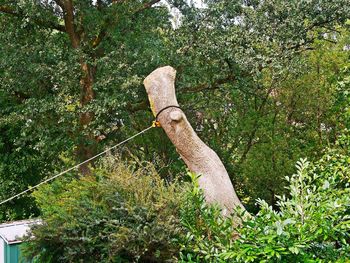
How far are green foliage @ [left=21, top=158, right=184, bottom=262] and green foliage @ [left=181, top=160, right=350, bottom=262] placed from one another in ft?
4.25

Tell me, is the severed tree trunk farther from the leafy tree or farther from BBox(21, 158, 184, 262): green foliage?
the leafy tree

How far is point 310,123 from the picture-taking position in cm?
1148

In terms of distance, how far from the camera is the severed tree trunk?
5.27m

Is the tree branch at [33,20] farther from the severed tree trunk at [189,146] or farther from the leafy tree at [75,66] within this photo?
the severed tree trunk at [189,146]

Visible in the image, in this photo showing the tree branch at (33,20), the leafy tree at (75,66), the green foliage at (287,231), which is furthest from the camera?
the tree branch at (33,20)

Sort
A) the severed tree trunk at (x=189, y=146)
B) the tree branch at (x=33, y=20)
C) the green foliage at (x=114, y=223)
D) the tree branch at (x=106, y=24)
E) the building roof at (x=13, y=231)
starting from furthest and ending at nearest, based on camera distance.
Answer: the tree branch at (x=106, y=24)
the tree branch at (x=33, y=20)
the building roof at (x=13, y=231)
the green foliage at (x=114, y=223)
the severed tree trunk at (x=189, y=146)

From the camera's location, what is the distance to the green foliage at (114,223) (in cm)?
558

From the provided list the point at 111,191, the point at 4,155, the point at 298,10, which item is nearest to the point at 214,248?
the point at 111,191

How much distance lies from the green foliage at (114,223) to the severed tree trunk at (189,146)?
577 mm

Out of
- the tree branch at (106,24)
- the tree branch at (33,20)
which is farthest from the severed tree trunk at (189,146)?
the tree branch at (33,20)

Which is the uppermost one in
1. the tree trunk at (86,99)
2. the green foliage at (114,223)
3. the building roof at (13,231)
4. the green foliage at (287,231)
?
the tree trunk at (86,99)

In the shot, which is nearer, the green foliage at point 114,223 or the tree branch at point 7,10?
the green foliage at point 114,223

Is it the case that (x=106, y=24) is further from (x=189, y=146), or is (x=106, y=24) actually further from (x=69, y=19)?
(x=189, y=146)

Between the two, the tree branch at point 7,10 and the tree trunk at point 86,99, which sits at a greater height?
the tree branch at point 7,10
